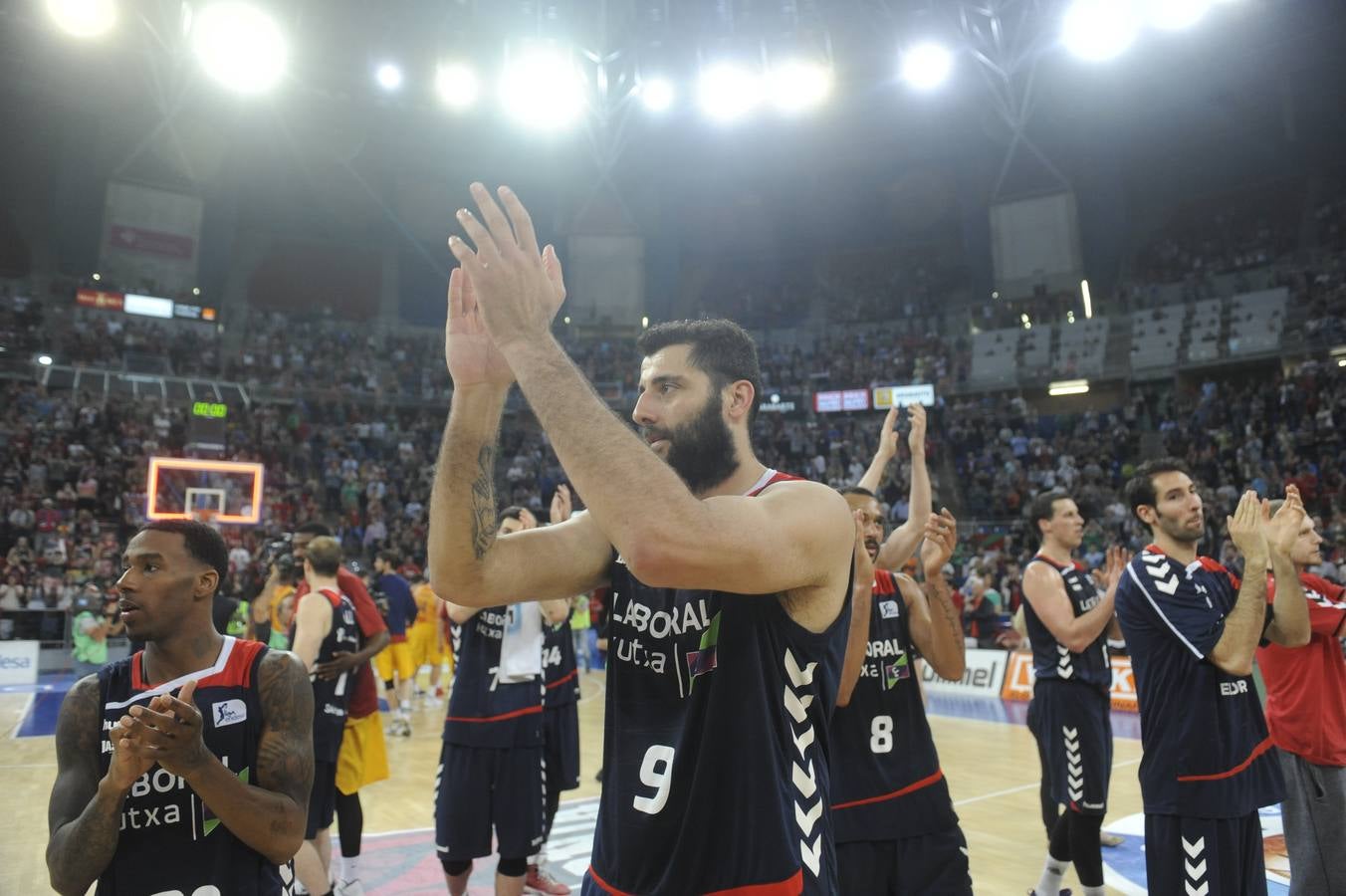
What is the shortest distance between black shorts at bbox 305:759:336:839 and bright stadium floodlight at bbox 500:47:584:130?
26.5 metres

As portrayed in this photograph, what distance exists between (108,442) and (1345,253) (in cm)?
3398

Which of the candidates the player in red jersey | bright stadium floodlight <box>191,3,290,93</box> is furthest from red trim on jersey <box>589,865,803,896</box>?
bright stadium floodlight <box>191,3,290,93</box>

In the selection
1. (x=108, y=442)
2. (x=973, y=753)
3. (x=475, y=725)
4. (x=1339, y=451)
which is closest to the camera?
(x=475, y=725)

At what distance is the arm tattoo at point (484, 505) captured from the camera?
2.15 m

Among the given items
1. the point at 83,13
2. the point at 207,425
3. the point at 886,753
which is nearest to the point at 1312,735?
the point at 886,753

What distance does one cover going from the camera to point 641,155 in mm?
33469

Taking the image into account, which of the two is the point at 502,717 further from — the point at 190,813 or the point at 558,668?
the point at 190,813

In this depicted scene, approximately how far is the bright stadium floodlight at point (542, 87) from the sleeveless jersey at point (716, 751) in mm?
28679

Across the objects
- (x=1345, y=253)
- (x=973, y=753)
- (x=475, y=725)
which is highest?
(x=1345, y=253)

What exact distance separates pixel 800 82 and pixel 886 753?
2753 centimetres

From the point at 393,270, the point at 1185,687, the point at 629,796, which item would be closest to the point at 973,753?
the point at 1185,687

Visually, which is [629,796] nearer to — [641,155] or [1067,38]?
[1067,38]

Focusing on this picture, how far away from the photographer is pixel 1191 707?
390cm

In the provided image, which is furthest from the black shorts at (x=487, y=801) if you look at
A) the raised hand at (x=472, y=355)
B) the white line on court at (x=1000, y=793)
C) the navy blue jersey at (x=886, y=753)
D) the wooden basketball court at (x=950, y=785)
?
the white line on court at (x=1000, y=793)
